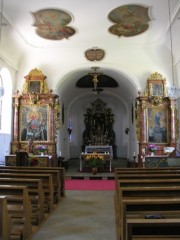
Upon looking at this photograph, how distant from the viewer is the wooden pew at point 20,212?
4.27 metres

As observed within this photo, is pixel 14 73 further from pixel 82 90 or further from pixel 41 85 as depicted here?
pixel 82 90

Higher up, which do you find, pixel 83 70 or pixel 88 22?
pixel 88 22

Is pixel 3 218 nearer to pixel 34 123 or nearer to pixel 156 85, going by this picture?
pixel 34 123

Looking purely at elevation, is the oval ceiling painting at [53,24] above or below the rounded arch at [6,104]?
above

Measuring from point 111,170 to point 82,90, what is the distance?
7.26 metres

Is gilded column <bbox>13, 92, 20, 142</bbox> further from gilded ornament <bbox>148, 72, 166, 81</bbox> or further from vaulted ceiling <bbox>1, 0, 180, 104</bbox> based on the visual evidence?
gilded ornament <bbox>148, 72, 166, 81</bbox>

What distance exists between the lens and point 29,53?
14055 millimetres

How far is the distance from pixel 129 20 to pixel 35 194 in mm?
7749

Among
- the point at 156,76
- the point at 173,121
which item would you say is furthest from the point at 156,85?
the point at 173,121

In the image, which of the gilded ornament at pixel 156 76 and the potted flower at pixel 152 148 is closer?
the potted flower at pixel 152 148

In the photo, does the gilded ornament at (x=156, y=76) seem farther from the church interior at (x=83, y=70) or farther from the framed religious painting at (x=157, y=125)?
the framed religious painting at (x=157, y=125)

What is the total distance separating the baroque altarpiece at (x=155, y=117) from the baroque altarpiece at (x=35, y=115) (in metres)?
4.16

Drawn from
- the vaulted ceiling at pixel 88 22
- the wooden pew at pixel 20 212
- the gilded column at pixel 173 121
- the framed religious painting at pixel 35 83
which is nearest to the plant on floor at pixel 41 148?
the framed religious painting at pixel 35 83

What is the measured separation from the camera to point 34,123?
1395 centimetres
